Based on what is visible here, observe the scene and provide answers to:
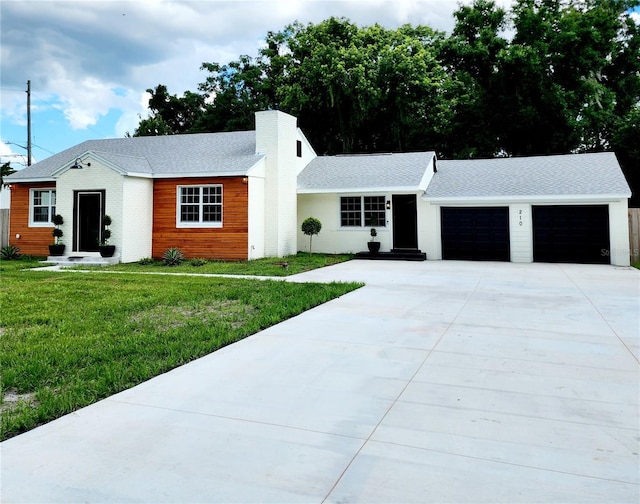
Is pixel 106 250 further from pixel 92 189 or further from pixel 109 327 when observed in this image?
pixel 109 327

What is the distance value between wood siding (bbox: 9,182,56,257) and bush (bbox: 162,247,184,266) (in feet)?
15.9

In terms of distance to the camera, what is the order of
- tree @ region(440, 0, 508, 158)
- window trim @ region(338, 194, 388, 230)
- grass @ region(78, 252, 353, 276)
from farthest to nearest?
tree @ region(440, 0, 508, 158)
window trim @ region(338, 194, 388, 230)
grass @ region(78, 252, 353, 276)

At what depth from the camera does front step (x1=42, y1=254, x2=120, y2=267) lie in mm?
14367

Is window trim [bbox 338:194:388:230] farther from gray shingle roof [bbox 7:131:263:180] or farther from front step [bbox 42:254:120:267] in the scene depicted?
front step [bbox 42:254:120:267]

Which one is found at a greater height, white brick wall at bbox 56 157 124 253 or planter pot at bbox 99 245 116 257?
white brick wall at bbox 56 157 124 253

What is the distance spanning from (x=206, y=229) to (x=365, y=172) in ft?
22.4

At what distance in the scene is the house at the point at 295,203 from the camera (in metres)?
14.8

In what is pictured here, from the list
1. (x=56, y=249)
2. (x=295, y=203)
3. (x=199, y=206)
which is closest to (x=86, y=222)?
(x=56, y=249)

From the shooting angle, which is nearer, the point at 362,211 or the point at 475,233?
the point at 475,233

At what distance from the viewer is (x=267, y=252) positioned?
639 inches

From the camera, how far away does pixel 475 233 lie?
52.7 ft

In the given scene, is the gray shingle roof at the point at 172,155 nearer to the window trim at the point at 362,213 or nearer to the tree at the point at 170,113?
the window trim at the point at 362,213

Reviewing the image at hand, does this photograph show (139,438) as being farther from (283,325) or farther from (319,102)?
(319,102)

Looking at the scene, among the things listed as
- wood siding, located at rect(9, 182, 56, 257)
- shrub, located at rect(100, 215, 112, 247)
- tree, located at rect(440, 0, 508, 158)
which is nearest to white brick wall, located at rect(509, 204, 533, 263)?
tree, located at rect(440, 0, 508, 158)
